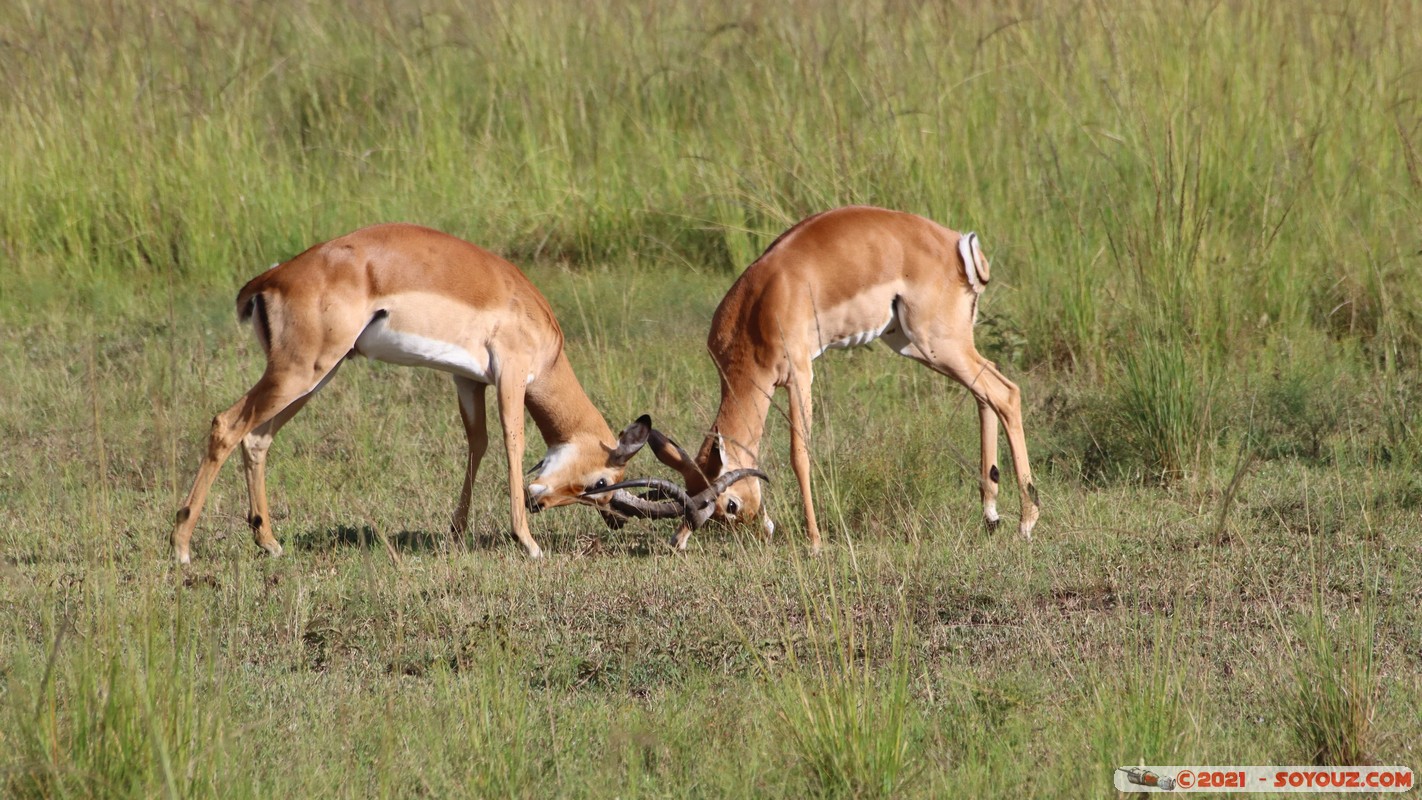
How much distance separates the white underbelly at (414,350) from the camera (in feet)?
22.1

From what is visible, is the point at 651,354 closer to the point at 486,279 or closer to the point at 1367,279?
the point at 486,279

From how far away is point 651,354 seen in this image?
9305 millimetres

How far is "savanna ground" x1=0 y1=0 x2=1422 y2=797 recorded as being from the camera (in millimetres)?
4270

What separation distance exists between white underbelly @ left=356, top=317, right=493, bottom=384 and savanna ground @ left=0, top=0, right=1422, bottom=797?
77cm

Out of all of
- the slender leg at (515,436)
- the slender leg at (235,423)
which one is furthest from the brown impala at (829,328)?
the slender leg at (235,423)

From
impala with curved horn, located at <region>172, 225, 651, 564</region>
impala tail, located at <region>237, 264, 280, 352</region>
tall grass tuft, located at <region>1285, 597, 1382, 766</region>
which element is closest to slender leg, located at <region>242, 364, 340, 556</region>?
impala with curved horn, located at <region>172, 225, 651, 564</region>

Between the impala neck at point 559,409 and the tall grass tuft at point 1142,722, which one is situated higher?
the tall grass tuft at point 1142,722

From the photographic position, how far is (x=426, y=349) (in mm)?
6805

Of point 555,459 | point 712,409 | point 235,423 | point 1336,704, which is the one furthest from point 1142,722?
point 712,409

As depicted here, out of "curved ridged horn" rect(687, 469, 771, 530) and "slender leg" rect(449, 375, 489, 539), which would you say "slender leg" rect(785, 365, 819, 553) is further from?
"slender leg" rect(449, 375, 489, 539)

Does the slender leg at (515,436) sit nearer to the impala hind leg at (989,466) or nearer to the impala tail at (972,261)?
the impala hind leg at (989,466)

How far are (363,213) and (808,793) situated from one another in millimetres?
7855

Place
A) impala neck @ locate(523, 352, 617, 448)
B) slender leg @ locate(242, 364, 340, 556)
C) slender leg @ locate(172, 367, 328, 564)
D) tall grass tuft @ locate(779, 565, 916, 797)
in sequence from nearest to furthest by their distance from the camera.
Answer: tall grass tuft @ locate(779, 565, 916, 797) → slender leg @ locate(172, 367, 328, 564) → slender leg @ locate(242, 364, 340, 556) → impala neck @ locate(523, 352, 617, 448)

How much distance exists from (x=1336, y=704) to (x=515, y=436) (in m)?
3.77
